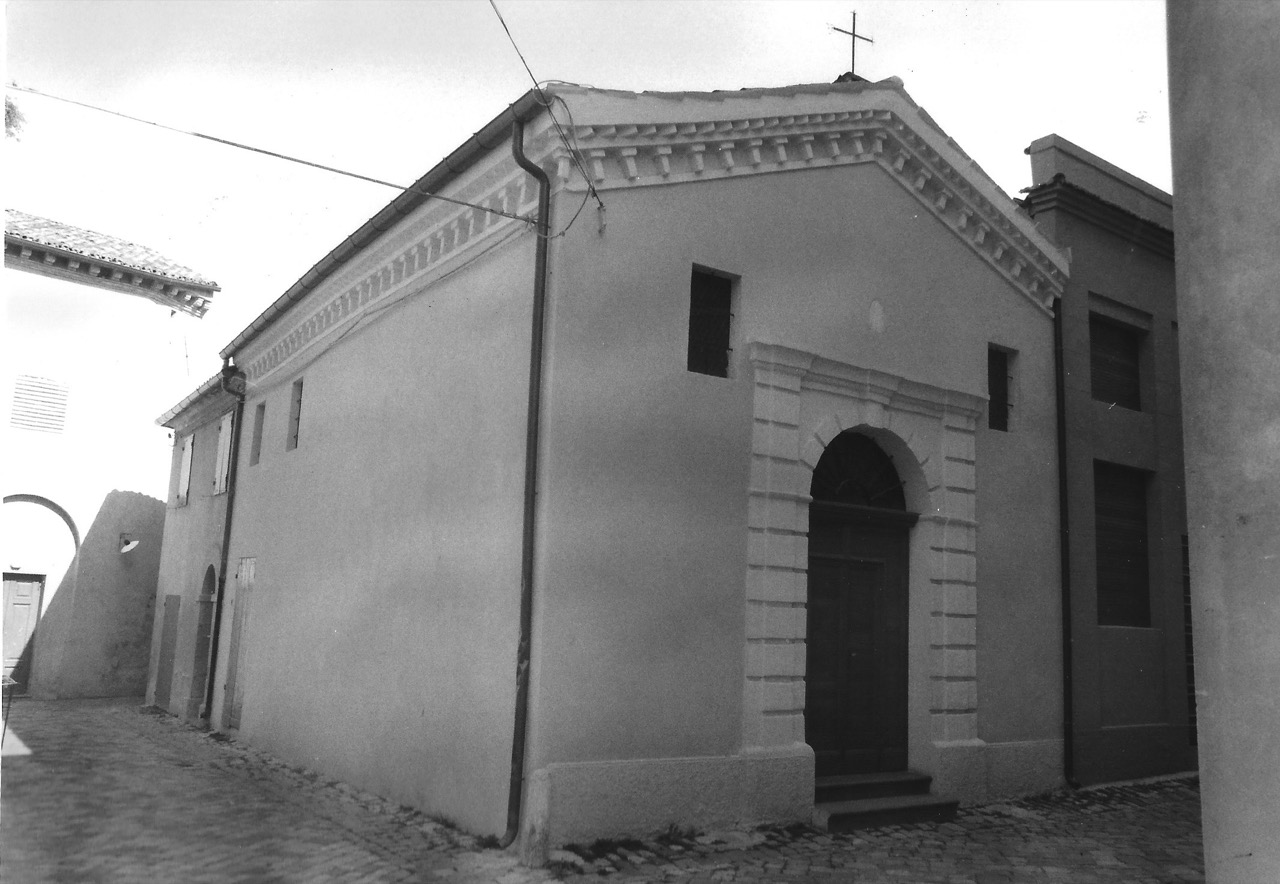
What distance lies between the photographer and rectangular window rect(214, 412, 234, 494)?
15.3m

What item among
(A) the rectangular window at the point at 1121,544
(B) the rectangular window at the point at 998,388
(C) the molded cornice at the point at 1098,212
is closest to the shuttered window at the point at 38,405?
(B) the rectangular window at the point at 998,388

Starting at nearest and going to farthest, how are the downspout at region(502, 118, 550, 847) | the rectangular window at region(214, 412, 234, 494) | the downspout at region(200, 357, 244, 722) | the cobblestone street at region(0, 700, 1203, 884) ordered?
the cobblestone street at region(0, 700, 1203, 884) < the downspout at region(502, 118, 550, 847) < the downspout at region(200, 357, 244, 722) < the rectangular window at region(214, 412, 234, 494)

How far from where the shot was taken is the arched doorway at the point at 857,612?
893 centimetres

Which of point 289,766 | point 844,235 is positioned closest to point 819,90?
point 844,235

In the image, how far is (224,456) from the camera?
50.9 ft

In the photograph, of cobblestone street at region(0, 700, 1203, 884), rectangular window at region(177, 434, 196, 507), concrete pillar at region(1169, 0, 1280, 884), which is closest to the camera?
concrete pillar at region(1169, 0, 1280, 884)

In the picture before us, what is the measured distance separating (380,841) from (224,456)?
9.69 meters

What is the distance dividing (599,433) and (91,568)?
36.3ft

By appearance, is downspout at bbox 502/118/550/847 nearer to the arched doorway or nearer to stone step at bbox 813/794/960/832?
stone step at bbox 813/794/960/832

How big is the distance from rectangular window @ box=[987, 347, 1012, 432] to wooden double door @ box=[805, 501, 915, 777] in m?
1.83

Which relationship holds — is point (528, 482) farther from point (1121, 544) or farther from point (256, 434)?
point (256, 434)

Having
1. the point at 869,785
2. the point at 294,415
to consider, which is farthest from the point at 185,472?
the point at 869,785

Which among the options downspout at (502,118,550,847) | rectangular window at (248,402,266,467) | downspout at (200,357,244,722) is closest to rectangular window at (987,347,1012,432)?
downspout at (502,118,550,847)

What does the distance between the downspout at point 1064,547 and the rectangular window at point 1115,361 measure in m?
0.76
